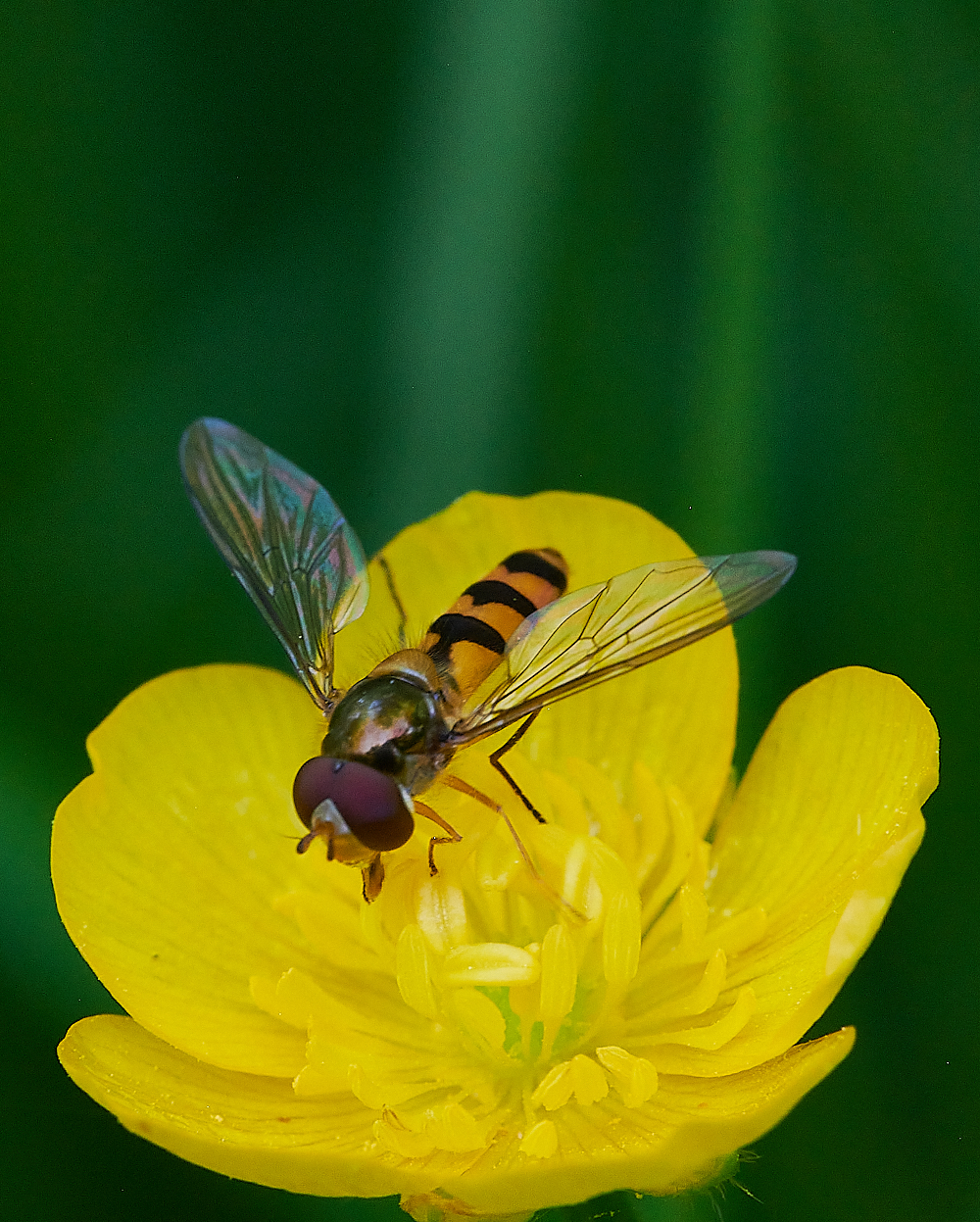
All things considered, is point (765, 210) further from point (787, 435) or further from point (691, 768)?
point (691, 768)

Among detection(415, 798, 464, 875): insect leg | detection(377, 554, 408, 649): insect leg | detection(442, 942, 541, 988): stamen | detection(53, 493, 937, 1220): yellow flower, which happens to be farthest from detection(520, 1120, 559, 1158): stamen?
detection(377, 554, 408, 649): insect leg

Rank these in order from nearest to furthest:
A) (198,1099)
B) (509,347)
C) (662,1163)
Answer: (662,1163) → (198,1099) → (509,347)

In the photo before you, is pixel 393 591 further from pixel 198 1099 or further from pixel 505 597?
pixel 198 1099

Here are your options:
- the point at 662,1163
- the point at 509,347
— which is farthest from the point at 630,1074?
the point at 509,347

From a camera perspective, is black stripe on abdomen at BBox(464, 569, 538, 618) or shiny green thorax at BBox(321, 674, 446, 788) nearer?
shiny green thorax at BBox(321, 674, 446, 788)

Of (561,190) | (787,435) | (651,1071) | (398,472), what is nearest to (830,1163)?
(651,1071)

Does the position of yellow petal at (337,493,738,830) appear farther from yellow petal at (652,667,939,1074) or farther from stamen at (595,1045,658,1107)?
stamen at (595,1045,658,1107)
